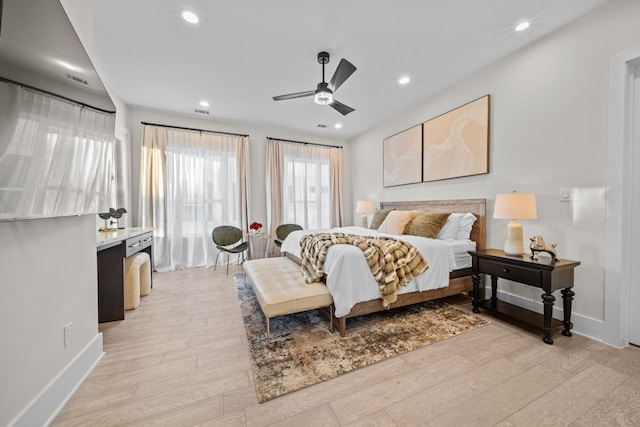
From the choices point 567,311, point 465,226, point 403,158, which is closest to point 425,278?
point 465,226

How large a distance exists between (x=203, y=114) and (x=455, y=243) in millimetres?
4683

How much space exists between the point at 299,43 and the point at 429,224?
2.64 metres

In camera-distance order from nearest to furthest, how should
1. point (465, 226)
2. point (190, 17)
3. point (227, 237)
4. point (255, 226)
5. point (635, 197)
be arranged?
point (635, 197) < point (190, 17) < point (465, 226) < point (227, 237) < point (255, 226)

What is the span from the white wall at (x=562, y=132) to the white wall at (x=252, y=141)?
10.5 feet

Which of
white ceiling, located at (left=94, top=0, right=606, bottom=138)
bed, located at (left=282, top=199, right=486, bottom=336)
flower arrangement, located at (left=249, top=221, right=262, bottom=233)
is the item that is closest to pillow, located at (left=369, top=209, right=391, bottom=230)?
bed, located at (left=282, top=199, right=486, bottom=336)

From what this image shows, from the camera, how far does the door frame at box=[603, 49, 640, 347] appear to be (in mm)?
1896

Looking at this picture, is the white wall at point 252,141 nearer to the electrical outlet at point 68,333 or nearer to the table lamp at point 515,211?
the electrical outlet at point 68,333

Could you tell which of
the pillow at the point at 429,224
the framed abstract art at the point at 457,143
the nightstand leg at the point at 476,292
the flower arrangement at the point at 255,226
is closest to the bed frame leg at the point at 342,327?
the nightstand leg at the point at 476,292

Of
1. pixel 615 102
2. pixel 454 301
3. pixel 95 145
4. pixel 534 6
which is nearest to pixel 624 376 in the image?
pixel 454 301

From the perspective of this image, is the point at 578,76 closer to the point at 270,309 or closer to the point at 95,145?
the point at 270,309

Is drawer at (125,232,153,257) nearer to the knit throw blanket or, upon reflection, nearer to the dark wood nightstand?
the knit throw blanket

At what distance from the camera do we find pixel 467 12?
2.11m

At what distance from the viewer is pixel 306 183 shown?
18.0ft

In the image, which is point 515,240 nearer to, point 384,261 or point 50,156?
point 384,261
